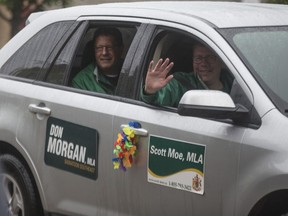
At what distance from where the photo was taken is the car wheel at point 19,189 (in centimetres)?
602

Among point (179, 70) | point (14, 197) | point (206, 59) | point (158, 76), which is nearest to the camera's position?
point (158, 76)

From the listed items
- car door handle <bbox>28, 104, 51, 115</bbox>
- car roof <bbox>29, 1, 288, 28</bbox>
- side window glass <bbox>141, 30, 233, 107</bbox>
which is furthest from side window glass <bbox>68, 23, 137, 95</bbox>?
side window glass <bbox>141, 30, 233, 107</bbox>

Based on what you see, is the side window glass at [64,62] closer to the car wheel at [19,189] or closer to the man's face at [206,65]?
the car wheel at [19,189]

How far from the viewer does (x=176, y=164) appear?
16.1ft

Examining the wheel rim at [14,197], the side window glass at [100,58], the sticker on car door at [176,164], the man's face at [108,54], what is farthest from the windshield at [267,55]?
the wheel rim at [14,197]

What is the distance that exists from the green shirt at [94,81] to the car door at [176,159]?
424mm

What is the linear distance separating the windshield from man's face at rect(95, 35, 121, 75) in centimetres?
110

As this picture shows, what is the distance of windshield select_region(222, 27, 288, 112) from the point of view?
4707 millimetres

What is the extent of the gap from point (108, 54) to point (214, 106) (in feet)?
4.91

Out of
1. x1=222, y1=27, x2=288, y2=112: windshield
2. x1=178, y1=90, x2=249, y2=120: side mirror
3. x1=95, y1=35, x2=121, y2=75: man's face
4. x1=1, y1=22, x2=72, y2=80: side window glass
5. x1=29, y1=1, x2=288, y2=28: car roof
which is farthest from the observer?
x1=1, y1=22, x2=72, y2=80: side window glass

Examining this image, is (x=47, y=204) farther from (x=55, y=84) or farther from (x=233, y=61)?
(x=233, y=61)

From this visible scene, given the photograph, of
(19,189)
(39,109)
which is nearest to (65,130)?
(39,109)

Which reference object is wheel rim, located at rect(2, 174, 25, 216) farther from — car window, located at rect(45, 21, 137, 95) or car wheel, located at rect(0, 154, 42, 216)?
car window, located at rect(45, 21, 137, 95)

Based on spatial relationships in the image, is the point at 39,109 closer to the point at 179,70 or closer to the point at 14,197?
the point at 14,197
